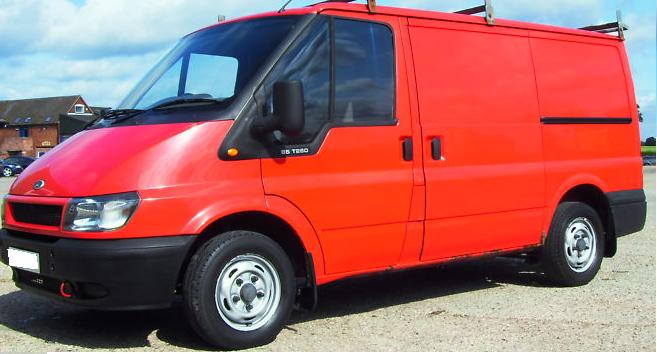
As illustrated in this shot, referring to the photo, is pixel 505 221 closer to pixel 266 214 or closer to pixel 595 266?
pixel 595 266

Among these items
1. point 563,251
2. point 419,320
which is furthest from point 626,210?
point 419,320

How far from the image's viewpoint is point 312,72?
496 centimetres

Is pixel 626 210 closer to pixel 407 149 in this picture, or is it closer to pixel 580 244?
pixel 580 244

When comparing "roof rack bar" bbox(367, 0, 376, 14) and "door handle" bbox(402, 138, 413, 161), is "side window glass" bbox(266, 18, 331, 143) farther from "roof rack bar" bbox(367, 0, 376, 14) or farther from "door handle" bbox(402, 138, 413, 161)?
"door handle" bbox(402, 138, 413, 161)

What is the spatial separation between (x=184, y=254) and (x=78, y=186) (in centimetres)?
78

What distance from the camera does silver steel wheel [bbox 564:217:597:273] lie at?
6750mm

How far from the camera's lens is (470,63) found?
19.3 feet

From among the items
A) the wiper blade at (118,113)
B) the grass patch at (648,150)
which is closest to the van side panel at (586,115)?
the wiper blade at (118,113)

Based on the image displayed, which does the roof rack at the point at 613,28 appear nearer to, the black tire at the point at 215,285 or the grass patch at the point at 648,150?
the black tire at the point at 215,285

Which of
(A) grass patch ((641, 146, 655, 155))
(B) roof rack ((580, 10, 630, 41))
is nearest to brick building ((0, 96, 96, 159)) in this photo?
(A) grass patch ((641, 146, 655, 155))

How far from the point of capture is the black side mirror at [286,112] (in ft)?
14.8

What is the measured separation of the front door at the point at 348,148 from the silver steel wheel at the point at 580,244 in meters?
2.24

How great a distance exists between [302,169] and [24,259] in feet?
6.33

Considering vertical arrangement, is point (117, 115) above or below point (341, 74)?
below
